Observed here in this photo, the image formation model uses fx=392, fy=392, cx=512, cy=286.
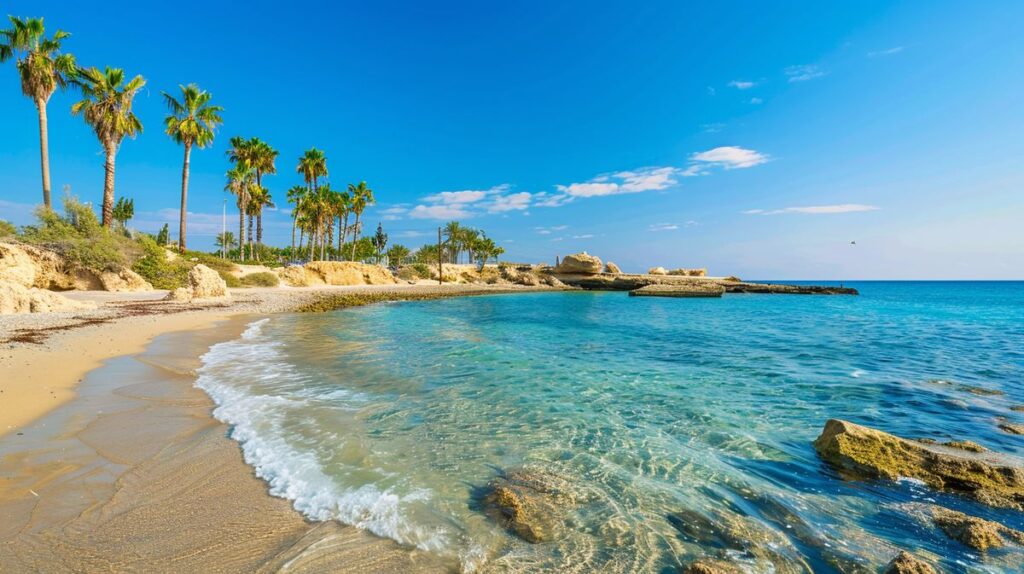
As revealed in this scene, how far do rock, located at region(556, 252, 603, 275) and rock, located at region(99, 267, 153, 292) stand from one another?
59089 millimetres

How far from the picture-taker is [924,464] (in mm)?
4621

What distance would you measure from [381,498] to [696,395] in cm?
648

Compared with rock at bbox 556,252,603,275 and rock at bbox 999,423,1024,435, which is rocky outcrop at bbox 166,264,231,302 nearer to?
rock at bbox 999,423,1024,435

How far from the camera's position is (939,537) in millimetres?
3408

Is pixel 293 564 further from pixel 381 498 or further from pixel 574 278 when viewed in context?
pixel 574 278

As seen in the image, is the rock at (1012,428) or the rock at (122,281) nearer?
the rock at (1012,428)

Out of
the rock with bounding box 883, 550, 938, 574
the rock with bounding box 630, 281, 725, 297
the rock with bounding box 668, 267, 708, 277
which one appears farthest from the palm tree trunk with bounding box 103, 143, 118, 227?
the rock with bounding box 668, 267, 708, 277

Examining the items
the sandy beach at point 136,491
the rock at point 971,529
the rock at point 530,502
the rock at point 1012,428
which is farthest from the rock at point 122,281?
the rock at point 1012,428

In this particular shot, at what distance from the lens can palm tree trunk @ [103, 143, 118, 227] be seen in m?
28.2

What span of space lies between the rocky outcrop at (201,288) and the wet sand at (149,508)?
20987mm

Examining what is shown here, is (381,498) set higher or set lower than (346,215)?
lower

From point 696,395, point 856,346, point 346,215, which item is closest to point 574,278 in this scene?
point 346,215

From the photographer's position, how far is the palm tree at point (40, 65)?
25594 millimetres

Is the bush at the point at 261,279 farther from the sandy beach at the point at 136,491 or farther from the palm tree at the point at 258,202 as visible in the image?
the sandy beach at the point at 136,491
